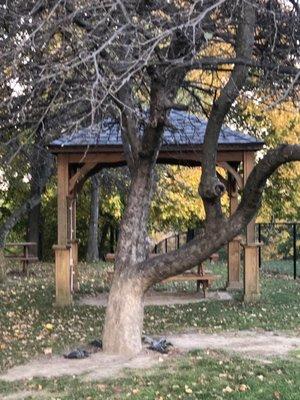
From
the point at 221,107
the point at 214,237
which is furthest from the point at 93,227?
the point at 221,107

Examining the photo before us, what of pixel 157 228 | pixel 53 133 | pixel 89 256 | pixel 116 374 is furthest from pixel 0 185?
pixel 116 374

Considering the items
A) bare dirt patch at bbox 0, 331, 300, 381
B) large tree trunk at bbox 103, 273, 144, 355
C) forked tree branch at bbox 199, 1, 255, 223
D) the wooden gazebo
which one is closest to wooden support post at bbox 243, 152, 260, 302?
the wooden gazebo

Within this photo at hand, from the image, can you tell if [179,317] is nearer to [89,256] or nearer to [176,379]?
[176,379]

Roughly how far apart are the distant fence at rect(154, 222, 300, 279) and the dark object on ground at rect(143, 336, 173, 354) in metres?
9.95

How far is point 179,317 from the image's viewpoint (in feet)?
38.2

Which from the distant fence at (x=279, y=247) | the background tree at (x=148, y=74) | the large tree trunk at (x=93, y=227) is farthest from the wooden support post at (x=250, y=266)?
the large tree trunk at (x=93, y=227)

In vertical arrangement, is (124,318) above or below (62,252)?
below

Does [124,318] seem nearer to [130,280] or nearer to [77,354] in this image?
[130,280]

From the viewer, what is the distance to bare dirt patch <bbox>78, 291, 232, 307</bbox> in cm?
1360

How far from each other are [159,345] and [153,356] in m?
0.37

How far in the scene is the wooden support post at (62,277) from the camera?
13.2m

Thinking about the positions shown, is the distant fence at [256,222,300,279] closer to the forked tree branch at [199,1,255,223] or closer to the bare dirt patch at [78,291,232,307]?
the bare dirt patch at [78,291,232,307]

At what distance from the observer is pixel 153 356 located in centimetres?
837

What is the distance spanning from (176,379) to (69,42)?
429 cm
